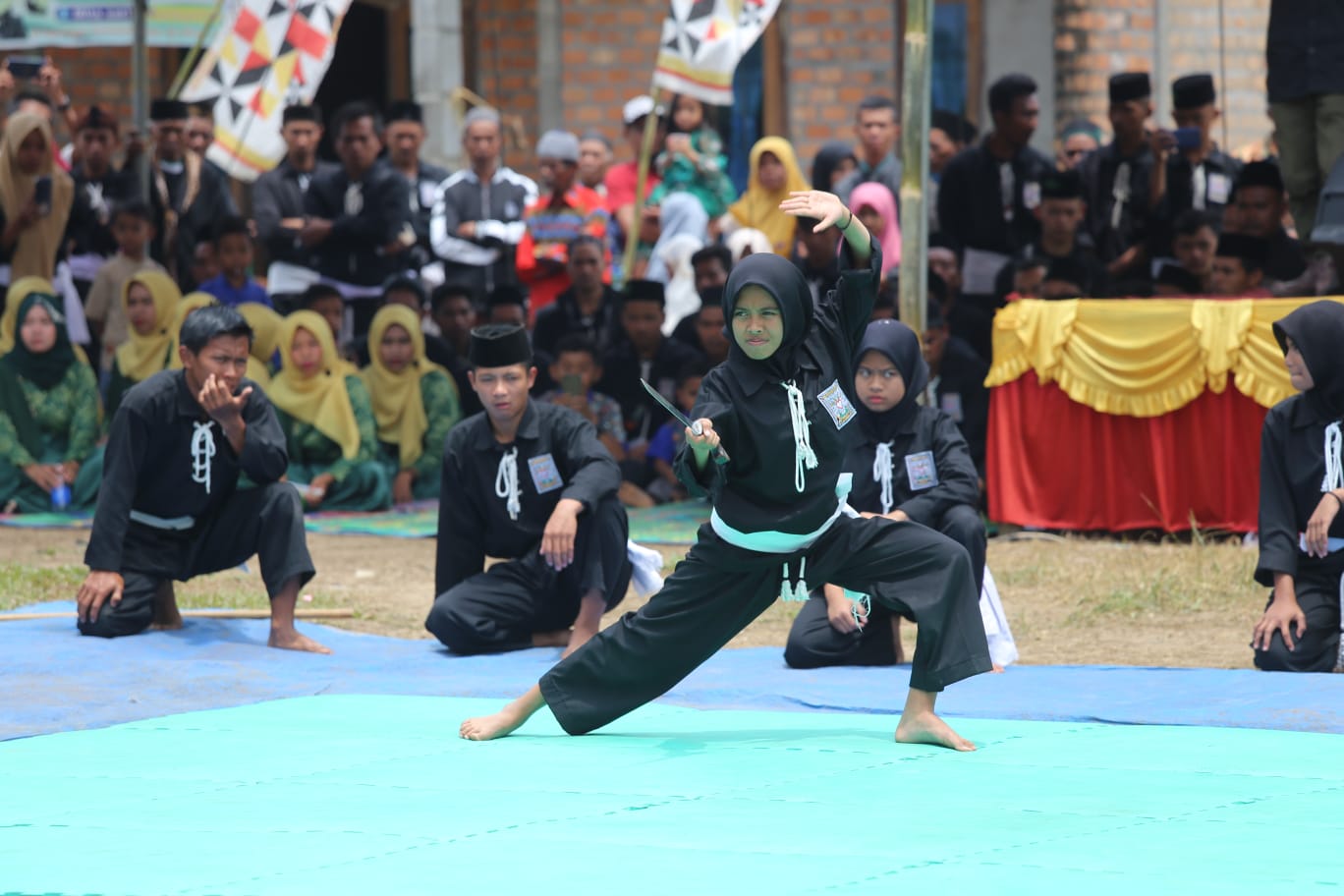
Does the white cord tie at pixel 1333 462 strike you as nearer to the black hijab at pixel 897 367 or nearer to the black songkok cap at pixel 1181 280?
the black hijab at pixel 897 367

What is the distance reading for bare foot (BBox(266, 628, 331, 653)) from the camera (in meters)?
7.09

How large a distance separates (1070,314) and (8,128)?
18.9 ft

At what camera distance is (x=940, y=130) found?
1212 centimetres

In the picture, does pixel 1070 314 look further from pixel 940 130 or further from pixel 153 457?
pixel 153 457

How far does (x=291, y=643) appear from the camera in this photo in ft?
23.3

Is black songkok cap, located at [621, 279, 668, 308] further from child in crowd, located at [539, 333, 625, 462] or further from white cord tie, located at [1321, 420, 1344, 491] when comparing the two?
white cord tie, located at [1321, 420, 1344, 491]

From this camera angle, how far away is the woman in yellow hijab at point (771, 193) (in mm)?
11547

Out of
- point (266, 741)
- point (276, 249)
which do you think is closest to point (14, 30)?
point (276, 249)

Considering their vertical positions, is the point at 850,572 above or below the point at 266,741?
above

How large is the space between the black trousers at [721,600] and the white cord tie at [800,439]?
7.8 inches

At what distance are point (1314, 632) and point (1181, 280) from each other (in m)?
4.15

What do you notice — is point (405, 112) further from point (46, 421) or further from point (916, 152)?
point (916, 152)

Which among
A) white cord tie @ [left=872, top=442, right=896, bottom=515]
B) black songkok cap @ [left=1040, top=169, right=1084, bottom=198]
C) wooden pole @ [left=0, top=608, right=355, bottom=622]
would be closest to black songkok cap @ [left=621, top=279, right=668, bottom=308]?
black songkok cap @ [left=1040, top=169, right=1084, bottom=198]

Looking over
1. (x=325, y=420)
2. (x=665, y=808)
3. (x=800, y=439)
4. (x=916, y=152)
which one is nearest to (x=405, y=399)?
(x=325, y=420)
